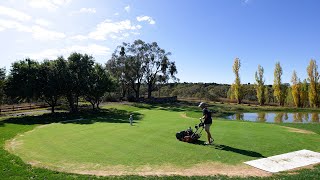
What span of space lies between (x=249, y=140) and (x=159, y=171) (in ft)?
26.7

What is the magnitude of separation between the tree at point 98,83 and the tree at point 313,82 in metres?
48.2

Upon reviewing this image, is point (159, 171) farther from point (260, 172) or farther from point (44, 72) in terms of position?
point (44, 72)

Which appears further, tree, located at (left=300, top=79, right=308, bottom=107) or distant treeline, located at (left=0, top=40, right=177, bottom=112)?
tree, located at (left=300, top=79, right=308, bottom=107)

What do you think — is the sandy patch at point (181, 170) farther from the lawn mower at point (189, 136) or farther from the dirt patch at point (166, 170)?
the lawn mower at point (189, 136)

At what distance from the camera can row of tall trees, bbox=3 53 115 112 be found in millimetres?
39281

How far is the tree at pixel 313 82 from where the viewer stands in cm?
6612

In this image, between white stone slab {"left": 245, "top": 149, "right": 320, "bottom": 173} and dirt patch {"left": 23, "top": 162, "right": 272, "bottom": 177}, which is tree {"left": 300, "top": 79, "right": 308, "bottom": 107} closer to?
white stone slab {"left": 245, "top": 149, "right": 320, "bottom": 173}

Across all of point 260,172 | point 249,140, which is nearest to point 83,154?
point 260,172

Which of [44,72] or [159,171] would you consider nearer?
[159,171]

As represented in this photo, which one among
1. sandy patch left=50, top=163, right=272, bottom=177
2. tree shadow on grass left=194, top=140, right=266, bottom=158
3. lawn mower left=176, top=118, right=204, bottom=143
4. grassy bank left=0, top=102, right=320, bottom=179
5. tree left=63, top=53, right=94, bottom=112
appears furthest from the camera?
tree left=63, top=53, right=94, bottom=112

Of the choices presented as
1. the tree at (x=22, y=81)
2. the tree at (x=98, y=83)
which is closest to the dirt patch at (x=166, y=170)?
the tree at (x=22, y=81)

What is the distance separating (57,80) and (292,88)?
57.1 metres

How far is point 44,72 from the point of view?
41625mm

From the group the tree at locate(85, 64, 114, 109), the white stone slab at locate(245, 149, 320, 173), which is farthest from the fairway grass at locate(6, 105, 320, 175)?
the tree at locate(85, 64, 114, 109)
